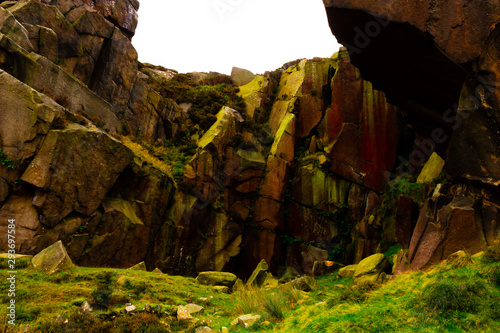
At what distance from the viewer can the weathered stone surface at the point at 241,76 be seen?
35.2 meters

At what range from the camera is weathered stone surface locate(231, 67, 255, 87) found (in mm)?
35188

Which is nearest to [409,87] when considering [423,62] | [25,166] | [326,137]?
[423,62]

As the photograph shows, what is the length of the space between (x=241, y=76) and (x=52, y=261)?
29577mm

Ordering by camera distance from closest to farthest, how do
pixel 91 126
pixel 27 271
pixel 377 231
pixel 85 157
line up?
pixel 27 271, pixel 85 157, pixel 91 126, pixel 377 231

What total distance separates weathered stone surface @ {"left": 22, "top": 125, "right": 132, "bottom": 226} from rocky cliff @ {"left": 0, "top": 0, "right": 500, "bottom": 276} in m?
0.06

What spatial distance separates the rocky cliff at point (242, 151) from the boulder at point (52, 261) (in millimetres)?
2835

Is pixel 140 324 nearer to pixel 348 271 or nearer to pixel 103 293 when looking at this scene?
pixel 103 293

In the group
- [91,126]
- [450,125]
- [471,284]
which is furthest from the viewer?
[91,126]

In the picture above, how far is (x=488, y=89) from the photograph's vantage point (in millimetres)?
9531

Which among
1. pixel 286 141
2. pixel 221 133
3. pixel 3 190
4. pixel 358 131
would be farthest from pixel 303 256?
pixel 3 190

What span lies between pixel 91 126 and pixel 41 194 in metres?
4.21

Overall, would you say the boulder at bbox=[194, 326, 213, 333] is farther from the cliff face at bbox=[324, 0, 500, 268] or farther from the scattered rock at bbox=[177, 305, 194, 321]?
the cliff face at bbox=[324, 0, 500, 268]

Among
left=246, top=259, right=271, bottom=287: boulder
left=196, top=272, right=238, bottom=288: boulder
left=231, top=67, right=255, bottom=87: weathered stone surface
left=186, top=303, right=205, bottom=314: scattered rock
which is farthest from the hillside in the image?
left=231, top=67, right=255, bottom=87: weathered stone surface

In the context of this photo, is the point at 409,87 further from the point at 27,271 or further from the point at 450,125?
the point at 27,271
